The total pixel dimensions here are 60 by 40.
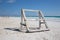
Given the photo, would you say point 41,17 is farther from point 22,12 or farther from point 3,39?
point 3,39

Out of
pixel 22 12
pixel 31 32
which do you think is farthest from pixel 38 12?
pixel 31 32

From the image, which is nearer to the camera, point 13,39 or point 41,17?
point 13,39

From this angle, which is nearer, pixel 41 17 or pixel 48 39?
pixel 48 39

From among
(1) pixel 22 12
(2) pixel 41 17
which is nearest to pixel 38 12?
(2) pixel 41 17

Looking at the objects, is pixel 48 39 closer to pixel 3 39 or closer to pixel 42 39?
pixel 42 39

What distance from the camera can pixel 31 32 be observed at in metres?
8.92

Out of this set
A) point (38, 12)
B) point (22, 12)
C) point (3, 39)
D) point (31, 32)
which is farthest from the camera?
point (38, 12)

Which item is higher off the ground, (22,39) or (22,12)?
(22,12)

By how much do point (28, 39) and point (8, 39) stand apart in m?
1.01

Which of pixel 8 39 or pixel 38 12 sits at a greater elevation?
pixel 38 12

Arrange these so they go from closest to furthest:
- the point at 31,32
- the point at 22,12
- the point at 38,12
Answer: the point at 31,32, the point at 22,12, the point at 38,12

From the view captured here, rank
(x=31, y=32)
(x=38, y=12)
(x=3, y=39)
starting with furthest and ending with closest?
(x=38, y=12) → (x=31, y=32) → (x=3, y=39)

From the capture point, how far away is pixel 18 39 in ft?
21.7

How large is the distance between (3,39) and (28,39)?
126 centimetres
